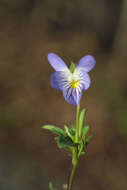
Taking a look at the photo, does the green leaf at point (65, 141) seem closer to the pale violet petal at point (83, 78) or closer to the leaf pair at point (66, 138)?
the leaf pair at point (66, 138)

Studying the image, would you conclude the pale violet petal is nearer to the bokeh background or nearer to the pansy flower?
the pansy flower

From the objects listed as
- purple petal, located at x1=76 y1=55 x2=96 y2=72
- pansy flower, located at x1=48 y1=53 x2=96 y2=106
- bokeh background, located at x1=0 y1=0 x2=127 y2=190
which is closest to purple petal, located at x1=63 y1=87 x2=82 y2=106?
pansy flower, located at x1=48 y1=53 x2=96 y2=106

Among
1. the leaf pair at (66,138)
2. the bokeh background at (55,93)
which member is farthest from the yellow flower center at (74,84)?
the bokeh background at (55,93)

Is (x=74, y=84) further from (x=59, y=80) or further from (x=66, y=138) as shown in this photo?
(x=66, y=138)

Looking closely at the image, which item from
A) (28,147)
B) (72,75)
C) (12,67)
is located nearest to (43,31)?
(12,67)

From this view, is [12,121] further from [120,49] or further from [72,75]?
[72,75]

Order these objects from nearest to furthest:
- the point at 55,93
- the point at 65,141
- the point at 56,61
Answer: the point at 65,141 < the point at 56,61 < the point at 55,93

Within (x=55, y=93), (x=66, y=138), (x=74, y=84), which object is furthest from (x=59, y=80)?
(x=55, y=93)
